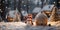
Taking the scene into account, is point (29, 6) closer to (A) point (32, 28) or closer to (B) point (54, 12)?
(B) point (54, 12)

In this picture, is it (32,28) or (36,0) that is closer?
(32,28)

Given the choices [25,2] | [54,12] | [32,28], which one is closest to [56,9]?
[54,12]

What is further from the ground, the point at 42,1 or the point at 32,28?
the point at 42,1

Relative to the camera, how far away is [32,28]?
2586 mm

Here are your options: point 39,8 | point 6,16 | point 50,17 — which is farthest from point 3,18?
point 50,17

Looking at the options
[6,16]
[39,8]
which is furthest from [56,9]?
[6,16]

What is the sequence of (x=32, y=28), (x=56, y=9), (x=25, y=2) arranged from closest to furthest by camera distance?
(x=32, y=28) < (x=56, y=9) < (x=25, y=2)

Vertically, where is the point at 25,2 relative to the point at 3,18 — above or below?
above

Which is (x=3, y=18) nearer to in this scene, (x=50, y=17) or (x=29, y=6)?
(x=29, y=6)

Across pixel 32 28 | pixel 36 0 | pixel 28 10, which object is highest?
pixel 36 0

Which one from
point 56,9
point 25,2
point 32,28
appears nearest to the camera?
point 32,28

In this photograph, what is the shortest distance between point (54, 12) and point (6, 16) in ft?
3.93

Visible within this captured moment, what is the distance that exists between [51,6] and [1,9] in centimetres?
124

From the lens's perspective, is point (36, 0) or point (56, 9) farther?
point (36, 0)
